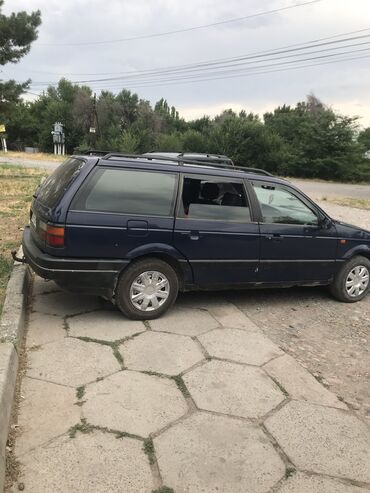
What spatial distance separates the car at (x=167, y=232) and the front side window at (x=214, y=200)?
0.04ft

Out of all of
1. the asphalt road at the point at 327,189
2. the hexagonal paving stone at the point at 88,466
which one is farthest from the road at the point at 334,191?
the hexagonal paving stone at the point at 88,466

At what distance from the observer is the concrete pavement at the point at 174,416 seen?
261 cm

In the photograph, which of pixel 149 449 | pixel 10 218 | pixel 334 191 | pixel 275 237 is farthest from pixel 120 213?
pixel 334 191

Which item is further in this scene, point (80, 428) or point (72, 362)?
point (72, 362)

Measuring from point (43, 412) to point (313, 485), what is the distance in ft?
5.76

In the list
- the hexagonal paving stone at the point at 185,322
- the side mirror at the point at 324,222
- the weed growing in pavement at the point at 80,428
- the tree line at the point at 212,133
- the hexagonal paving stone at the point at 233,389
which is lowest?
the weed growing in pavement at the point at 80,428

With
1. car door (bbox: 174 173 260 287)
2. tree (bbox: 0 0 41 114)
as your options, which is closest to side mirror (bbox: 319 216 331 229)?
car door (bbox: 174 173 260 287)

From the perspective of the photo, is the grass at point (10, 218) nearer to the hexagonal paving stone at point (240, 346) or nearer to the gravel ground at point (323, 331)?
the hexagonal paving stone at point (240, 346)

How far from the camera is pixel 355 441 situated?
306 cm

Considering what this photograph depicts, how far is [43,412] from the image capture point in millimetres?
3068

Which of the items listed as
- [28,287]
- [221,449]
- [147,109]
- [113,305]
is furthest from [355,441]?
[147,109]

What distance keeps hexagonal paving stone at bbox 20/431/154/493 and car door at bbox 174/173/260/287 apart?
2269mm

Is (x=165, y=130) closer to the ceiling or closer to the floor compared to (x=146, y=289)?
closer to the ceiling

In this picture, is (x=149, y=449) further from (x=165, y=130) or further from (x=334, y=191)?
(x=165, y=130)
